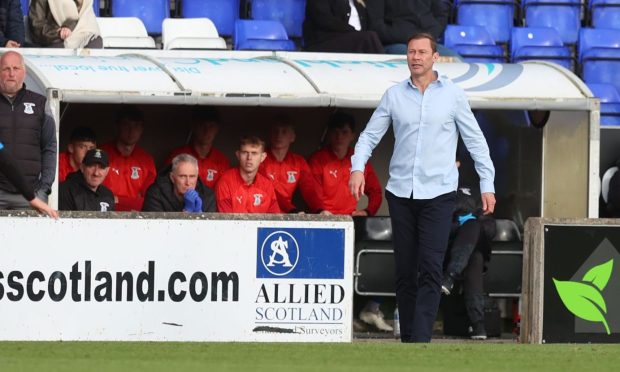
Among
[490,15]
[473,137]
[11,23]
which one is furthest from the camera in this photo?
[490,15]

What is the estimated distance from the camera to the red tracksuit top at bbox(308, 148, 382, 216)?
12.8m

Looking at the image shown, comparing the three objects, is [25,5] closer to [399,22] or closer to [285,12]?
[285,12]

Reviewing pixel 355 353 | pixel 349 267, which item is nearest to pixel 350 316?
pixel 349 267

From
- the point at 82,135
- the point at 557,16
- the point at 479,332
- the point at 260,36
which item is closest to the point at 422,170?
the point at 479,332

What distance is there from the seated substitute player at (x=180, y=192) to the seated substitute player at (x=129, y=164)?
1048 mm

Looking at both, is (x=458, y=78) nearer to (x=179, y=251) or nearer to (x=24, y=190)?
(x=179, y=251)

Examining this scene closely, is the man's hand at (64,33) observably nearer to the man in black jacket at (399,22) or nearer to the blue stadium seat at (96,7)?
the blue stadium seat at (96,7)

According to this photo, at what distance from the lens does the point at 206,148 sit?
41.8 ft

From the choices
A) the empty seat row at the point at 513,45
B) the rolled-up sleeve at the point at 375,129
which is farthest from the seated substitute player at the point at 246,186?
the empty seat row at the point at 513,45

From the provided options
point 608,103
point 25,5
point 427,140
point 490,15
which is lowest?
point 427,140

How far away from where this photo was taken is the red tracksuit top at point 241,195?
11.9 m

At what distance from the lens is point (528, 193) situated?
13.4 m

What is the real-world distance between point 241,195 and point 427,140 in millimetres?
2986

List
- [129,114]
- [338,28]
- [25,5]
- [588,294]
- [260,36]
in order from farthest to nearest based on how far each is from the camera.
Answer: [260,36] < [25,5] < [338,28] < [129,114] < [588,294]
